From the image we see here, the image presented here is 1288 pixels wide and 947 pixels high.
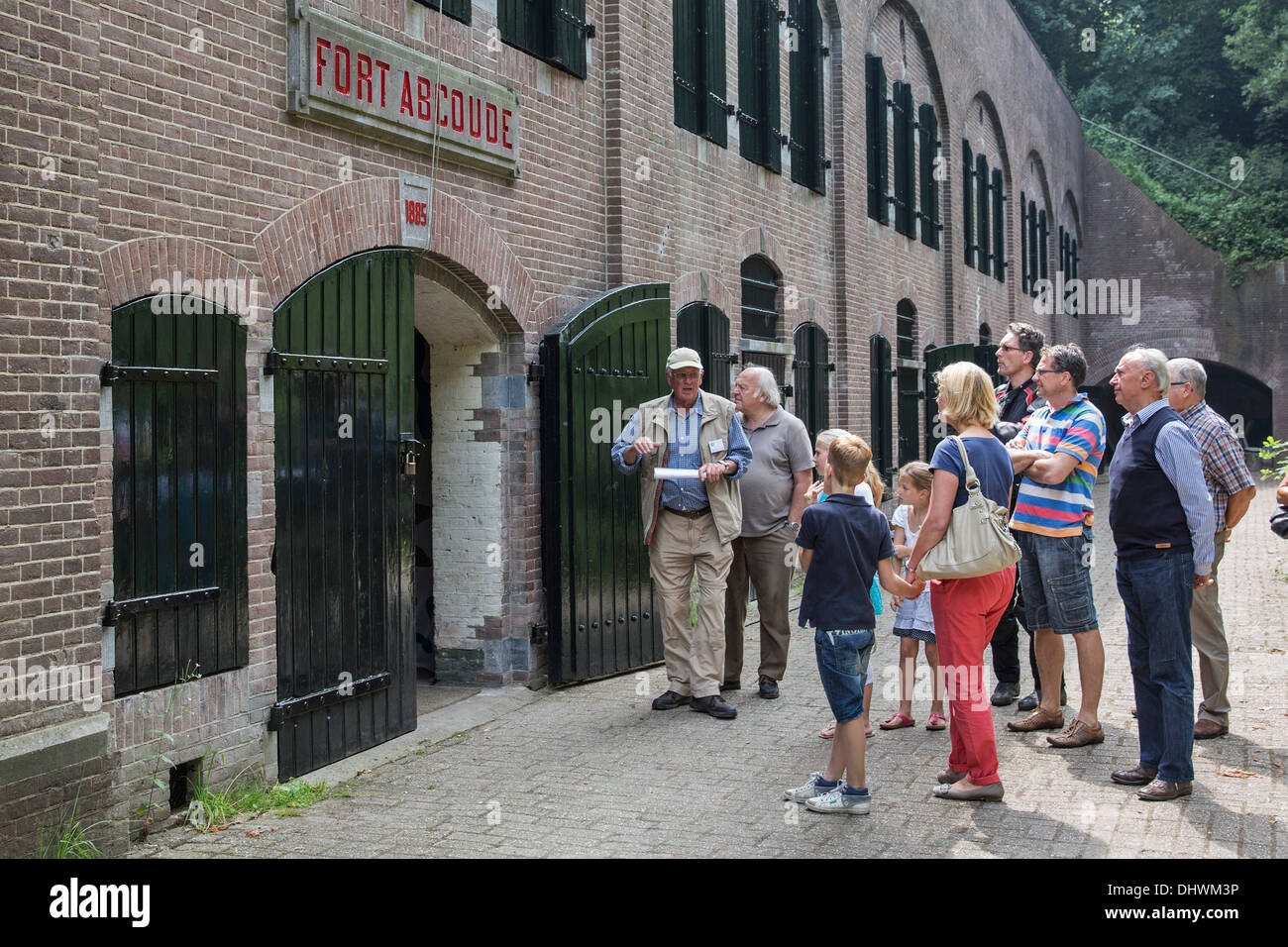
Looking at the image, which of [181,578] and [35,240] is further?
[181,578]

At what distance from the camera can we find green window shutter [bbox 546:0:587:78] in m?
7.92

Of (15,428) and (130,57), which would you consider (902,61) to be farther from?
(15,428)

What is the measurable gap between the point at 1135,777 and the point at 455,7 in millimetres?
5200

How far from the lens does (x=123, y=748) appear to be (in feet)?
15.5

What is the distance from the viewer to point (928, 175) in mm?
17797

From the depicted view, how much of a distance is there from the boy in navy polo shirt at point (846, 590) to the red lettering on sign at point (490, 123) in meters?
3.27

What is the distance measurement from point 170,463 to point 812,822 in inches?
113

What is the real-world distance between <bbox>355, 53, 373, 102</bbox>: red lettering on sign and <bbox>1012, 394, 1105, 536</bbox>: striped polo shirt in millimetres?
3651

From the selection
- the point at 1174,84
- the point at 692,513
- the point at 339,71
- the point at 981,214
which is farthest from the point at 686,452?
Answer: the point at 1174,84

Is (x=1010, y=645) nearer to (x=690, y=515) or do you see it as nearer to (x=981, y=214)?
(x=690, y=515)

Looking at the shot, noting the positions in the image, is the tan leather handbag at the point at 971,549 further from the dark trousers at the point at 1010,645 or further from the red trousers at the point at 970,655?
the dark trousers at the point at 1010,645

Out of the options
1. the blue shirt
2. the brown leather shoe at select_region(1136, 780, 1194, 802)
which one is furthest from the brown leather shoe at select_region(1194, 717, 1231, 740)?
the blue shirt

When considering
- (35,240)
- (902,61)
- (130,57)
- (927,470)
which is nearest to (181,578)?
(35,240)

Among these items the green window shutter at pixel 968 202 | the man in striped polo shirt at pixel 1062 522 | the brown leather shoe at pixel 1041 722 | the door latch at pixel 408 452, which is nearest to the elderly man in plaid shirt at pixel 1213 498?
the man in striped polo shirt at pixel 1062 522
